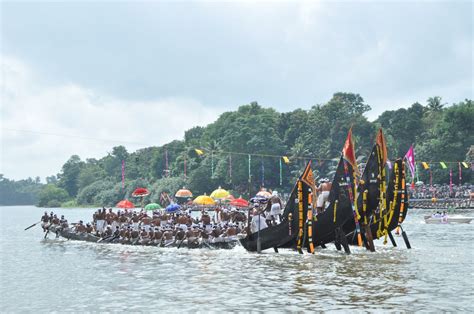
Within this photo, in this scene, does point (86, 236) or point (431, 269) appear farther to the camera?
A: point (86, 236)

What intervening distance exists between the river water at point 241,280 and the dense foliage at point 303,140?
201 ft

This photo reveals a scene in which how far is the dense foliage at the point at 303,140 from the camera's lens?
92.6 metres

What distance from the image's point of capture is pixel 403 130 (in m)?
105

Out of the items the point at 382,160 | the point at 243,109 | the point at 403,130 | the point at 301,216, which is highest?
the point at 243,109

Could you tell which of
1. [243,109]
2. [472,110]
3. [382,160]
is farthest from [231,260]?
[243,109]

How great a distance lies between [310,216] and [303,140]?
277ft

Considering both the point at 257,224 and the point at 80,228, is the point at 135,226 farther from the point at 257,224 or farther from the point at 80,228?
the point at 257,224

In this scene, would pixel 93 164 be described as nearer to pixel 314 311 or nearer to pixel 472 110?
pixel 472 110

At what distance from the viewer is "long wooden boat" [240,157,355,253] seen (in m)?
28.4

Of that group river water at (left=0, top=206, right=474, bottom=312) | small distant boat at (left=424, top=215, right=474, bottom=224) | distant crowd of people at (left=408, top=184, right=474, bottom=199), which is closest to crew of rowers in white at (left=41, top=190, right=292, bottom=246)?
river water at (left=0, top=206, right=474, bottom=312)

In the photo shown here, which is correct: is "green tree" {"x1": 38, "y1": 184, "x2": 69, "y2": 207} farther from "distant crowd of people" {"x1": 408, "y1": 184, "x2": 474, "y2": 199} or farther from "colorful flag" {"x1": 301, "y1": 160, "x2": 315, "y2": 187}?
"colorful flag" {"x1": 301, "y1": 160, "x2": 315, "y2": 187}

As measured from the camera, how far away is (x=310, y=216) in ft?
93.4

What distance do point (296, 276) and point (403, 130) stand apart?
283 ft

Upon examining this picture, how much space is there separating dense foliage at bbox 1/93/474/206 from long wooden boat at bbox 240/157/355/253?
64757mm
